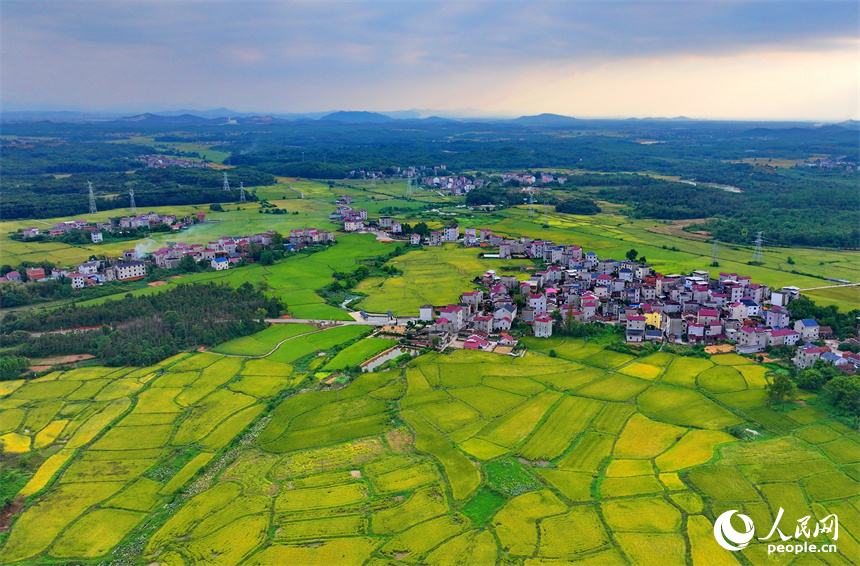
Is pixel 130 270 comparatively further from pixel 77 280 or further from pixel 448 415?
pixel 448 415

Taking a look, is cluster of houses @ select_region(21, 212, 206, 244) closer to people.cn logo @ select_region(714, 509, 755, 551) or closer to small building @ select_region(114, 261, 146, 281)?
small building @ select_region(114, 261, 146, 281)

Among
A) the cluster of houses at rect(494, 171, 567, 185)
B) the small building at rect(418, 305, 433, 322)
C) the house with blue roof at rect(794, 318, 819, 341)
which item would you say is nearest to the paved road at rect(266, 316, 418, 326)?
the small building at rect(418, 305, 433, 322)

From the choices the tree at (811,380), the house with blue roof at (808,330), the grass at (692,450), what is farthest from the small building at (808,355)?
the grass at (692,450)

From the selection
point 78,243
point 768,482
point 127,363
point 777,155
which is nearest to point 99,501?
point 127,363

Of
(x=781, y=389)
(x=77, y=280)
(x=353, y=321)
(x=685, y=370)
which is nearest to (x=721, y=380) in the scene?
(x=685, y=370)

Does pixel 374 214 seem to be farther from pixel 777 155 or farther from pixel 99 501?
pixel 777 155

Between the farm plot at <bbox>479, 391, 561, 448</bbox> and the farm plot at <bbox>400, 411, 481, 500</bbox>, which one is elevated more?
the farm plot at <bbox>479, 391, 561, 448</bbox>

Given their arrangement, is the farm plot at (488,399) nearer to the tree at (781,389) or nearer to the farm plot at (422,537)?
the farm plot at (422,537)
